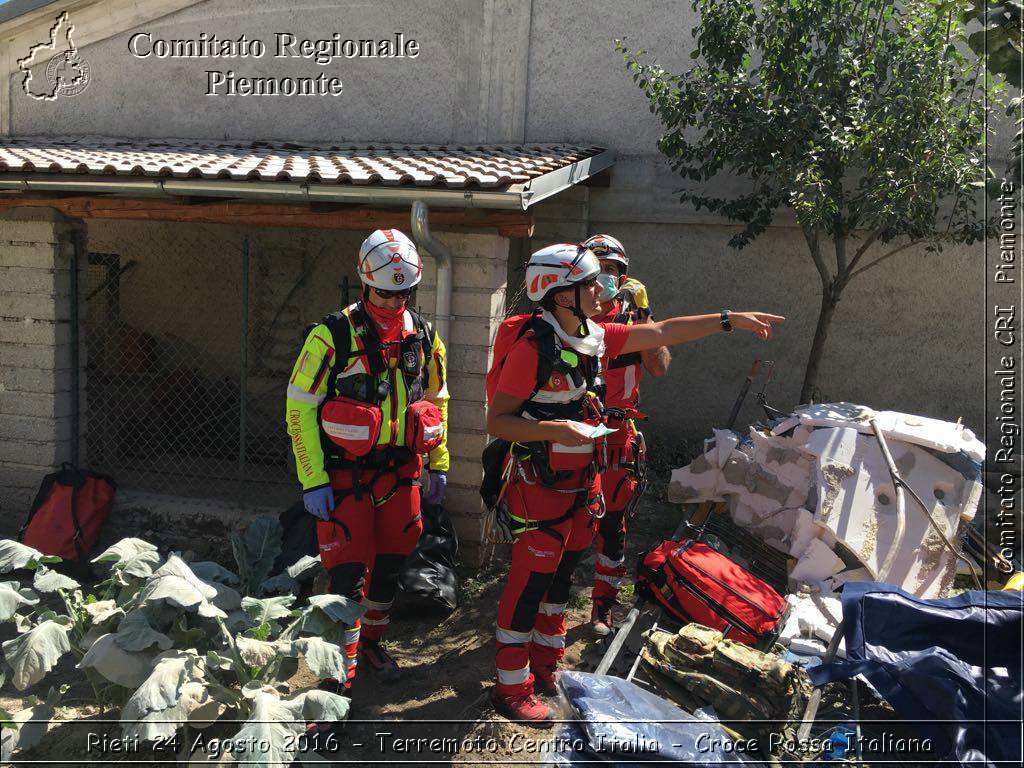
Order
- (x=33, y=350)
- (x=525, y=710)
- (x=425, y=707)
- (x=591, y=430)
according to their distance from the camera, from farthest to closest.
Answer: (x=33, y=350) → (x=425, y=707) → (x=525, y=710) → (x=591, y=430)

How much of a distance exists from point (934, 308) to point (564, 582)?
5703 mm

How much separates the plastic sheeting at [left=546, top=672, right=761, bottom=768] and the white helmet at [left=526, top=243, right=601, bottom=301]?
160cm

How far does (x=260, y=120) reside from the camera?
893 centimetres

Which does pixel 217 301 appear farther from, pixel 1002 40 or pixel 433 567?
pixel 1002 40

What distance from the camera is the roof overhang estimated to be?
4.97m

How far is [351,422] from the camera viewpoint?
352cm

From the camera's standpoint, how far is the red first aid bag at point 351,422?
11.5 feet

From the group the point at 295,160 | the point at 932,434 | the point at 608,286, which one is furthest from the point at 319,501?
the point at 932,434

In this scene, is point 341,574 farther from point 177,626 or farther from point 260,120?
point 260,120

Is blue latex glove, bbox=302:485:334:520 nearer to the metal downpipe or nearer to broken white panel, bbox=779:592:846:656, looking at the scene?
the metal downpipe

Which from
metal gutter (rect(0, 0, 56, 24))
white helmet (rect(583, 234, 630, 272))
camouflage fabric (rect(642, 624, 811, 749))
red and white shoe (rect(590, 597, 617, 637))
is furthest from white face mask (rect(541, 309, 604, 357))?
metal gutter (rect(0, 0, 56, 24))

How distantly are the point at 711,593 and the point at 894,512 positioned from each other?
4.96ft

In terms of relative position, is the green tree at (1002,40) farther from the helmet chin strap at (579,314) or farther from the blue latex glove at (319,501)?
the blue latex glove at (319,501)

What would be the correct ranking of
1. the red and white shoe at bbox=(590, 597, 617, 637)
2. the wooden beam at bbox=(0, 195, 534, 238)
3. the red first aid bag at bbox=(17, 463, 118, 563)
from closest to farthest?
1. the red and white shoe at bbox=(590, 597, 617, 637)
2. the wooden beam at bbox=(0, 195, 534, 238)
3. the red first aid bag at bbox=(17, 463, 118, 563)
